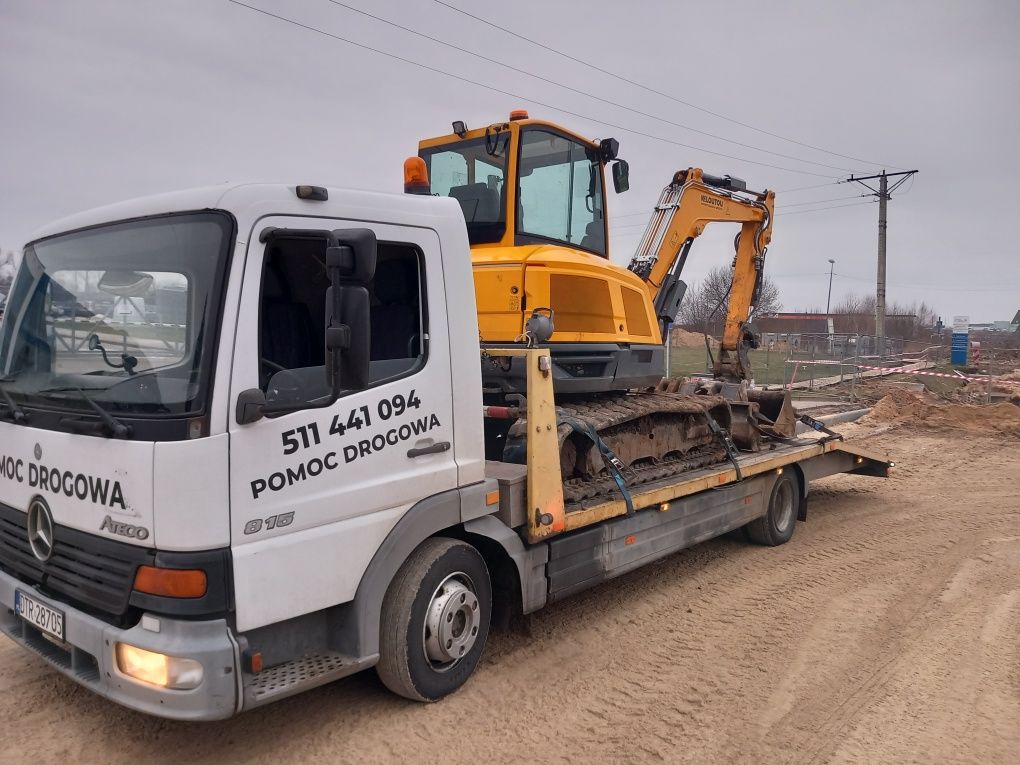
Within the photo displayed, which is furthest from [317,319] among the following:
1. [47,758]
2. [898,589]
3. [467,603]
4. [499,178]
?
[898,589]

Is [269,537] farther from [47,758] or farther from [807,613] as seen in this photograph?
[807,613]

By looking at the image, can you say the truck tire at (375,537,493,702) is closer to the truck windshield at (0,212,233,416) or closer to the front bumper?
the front bumper

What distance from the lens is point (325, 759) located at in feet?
11.5

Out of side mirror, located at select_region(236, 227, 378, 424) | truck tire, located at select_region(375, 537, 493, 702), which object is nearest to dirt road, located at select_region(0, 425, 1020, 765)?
truck tire, located at select_region(375, 537, 493, 702)

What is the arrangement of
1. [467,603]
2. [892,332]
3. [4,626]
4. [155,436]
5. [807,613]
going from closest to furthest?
1. [155,436]
2. [4,626]
3. [467,603]
4. [807,613]
5. [892,332]

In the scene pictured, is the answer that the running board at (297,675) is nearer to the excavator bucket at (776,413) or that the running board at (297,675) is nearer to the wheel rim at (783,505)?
the wheel rim at (783,505)

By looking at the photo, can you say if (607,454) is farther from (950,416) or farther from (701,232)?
(950,416)

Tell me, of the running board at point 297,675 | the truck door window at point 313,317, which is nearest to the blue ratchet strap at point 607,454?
the truck door window at point 313,317

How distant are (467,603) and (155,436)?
74.2 inches

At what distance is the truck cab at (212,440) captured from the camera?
3068 millimetres

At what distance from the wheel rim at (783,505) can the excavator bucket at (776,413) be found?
61 cm

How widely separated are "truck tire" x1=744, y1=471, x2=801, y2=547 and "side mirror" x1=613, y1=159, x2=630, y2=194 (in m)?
3.22

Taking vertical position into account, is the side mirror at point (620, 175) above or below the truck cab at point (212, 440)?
above

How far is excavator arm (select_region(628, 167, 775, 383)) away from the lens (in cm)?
784
